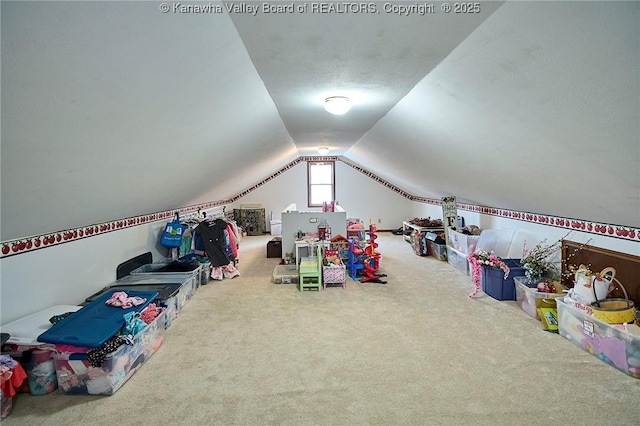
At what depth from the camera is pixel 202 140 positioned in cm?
295

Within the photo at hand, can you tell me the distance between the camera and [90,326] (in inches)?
88.0

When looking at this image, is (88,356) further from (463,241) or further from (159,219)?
(463,241)

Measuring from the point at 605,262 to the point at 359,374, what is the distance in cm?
256

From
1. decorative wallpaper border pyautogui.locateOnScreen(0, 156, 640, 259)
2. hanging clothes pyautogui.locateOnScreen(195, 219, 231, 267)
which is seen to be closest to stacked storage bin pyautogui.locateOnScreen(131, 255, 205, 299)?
hanging clothes pyautogui.locateOnScreen(195, 219, 231, 267)

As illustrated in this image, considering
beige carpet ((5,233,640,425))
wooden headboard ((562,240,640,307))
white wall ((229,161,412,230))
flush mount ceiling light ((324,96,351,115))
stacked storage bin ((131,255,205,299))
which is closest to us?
beige carpet ((5,233,640,425))

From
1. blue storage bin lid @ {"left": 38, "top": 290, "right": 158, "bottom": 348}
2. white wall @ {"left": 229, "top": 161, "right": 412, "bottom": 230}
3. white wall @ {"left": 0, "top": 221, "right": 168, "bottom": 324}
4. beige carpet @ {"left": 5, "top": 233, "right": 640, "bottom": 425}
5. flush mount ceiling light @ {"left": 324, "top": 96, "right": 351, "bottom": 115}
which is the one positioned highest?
flush mount ceiling light @ {"left": 324, "top": 96, "right": 351, "bottom": 115}

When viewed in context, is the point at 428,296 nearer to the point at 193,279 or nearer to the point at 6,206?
the point at 193,279

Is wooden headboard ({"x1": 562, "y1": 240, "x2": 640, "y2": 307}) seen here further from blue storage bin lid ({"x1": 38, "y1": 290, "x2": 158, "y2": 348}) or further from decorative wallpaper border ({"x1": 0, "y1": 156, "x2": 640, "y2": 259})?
blue storage bin lid ({"x1": 38, "y1": 290, "x2": 158, "y2": 348})

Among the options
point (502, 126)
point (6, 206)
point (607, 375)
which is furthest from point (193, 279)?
point (607, 375)

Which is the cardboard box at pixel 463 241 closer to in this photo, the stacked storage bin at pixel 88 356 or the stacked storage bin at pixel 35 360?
the stacked storage bin at pixel 88 356

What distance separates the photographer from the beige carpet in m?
1.86

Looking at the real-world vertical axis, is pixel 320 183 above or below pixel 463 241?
above

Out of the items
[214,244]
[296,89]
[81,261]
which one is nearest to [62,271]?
[81,261]

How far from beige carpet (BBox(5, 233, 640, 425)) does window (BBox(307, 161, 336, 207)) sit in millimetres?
5688
